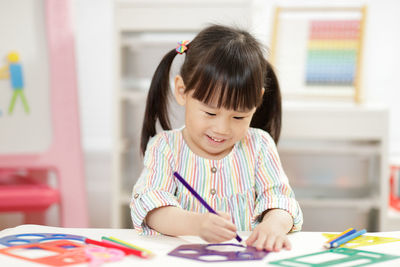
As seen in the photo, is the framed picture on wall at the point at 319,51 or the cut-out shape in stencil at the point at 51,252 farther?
the framed picture on wall at the point at 319,51

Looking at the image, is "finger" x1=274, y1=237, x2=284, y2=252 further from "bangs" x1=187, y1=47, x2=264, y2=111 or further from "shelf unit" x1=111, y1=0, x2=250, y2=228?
"shelf unit" x1=111, y1=0, x2=250, y2=228

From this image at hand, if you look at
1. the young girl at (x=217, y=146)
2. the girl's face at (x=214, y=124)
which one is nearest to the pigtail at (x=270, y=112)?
the young girl at (x=217, y=146)

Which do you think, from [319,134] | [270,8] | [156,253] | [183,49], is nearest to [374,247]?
[156,253]

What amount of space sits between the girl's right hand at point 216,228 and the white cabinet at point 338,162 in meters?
1.16

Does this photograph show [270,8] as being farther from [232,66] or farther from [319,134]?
[232,66]

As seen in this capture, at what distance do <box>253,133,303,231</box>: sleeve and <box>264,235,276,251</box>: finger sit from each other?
0.18m

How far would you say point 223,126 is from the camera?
897 mm

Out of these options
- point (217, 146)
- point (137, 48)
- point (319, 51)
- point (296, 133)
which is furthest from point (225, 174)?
point (319, 51)

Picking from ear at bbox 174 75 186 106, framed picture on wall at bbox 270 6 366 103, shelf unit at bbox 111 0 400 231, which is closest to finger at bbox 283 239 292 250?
ear at bbox 174 75 186 106

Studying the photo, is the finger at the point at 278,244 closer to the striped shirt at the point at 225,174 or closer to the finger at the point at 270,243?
the finger at the point at 270,243

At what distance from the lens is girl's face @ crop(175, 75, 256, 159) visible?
903 millimetres

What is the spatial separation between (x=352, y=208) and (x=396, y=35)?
2.54ft

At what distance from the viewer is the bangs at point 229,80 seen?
0.89 meters

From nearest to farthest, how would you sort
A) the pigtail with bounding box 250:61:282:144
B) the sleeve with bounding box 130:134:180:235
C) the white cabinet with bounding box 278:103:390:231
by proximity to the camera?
the sleeve with bounding box 130:134:180:235, the pigtail with bounding box 250:61:282:144, the white cabinet with bounding box 278:103:390:231
